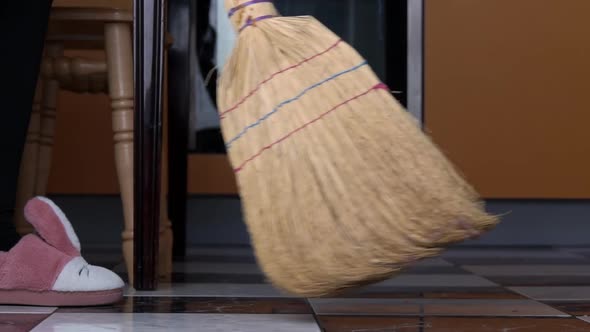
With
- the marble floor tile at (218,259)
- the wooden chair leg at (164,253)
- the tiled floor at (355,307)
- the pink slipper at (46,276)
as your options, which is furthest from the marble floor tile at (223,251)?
the pink slipper at (46,276)

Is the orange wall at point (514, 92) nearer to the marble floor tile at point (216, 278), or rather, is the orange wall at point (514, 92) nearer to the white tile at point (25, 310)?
the marble floor tile at point (216, 278)

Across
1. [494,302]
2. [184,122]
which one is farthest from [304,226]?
[184,122]

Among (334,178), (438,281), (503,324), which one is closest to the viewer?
(334,178)

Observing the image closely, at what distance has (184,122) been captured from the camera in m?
2.16

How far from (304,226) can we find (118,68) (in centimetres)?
60

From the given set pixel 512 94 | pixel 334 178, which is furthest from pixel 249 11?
pixel 512 94

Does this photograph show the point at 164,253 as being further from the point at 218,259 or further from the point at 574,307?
the point at 574,307

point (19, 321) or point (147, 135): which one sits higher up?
point (147, 135)

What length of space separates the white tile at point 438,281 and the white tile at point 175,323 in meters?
0.43

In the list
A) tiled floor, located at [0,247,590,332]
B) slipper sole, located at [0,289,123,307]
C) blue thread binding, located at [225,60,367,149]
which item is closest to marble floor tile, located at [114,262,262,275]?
tiled floor, located at [0,247,590,332]

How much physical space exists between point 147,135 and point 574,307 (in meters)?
0.65

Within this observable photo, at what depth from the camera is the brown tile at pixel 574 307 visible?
1.23 meters

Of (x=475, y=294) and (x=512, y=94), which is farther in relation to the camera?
(x=512, y=94)

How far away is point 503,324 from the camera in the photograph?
1.13 m
